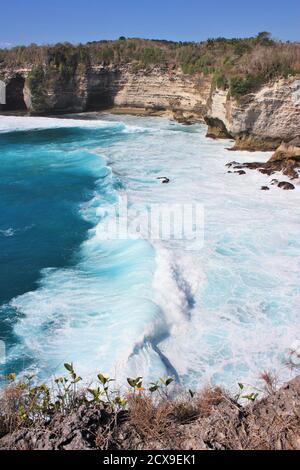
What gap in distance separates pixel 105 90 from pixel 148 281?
44.7 m

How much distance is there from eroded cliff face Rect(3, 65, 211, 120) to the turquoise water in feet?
83.5

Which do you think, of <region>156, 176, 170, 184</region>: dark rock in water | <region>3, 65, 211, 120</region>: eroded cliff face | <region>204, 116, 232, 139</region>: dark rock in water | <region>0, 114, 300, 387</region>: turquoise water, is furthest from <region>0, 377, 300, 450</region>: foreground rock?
<region>3, 65, 211, 120</region>: eroded cliff face

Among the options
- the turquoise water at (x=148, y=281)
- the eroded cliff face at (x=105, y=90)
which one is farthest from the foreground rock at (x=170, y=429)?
the eroded cliff face at (x=105, y=90)

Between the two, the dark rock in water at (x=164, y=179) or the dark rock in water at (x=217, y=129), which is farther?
the dark rock in water at (x=217, y=129)

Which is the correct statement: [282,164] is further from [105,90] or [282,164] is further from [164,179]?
[105,90]

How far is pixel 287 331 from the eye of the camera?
888 cm

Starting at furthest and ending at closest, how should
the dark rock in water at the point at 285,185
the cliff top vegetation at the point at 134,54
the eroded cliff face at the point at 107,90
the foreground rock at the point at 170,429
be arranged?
1. the eroded cliff face at the point at 107,90
2. the cliff top vegetation at the point at 134,54
3. the dark rock in water at the point at 285,185
4. the foreground rock at the point at 170,429

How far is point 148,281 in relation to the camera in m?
11.1

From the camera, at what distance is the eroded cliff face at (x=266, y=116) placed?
25.6 m

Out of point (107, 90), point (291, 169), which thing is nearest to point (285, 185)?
point (291, 169)

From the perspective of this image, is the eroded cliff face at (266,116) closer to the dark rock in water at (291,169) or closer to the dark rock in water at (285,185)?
the dark rock in water at (291,169)

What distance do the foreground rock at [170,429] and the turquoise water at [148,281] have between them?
341 centimetres

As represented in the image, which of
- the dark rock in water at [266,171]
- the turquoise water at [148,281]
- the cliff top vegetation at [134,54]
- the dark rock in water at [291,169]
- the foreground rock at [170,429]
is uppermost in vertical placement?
the cliff top vegetation at [134,54]

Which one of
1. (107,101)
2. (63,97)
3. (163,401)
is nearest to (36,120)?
(63,97)
